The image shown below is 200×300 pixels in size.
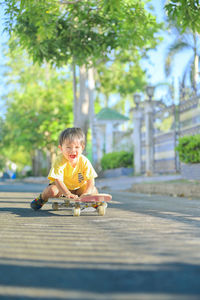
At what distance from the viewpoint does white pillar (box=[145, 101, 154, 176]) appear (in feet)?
56.5

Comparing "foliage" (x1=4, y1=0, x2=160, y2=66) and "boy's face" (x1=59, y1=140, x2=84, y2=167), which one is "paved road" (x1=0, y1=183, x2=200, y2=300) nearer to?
"boy's face" (x1=59, y1=140, x2=84, y2=167)

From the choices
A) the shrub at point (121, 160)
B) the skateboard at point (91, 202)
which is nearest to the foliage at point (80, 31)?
the skateboard at point (91, 202)

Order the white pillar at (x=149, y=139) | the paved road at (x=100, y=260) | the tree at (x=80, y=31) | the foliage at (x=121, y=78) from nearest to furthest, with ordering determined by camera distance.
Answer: the paved road at (x=100, y=260) → the tree at (x=80, y=31) → the white pillar at (x=149, y=139) → the foliage at (x=121, y=78)

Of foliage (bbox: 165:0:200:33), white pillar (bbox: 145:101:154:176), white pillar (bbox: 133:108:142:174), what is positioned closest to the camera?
foliage (bbox: 165:0:200:33)

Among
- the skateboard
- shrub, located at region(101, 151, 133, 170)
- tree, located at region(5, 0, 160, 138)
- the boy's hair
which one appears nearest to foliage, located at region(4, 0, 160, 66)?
tree, located at region(5, 0, 160, 138)

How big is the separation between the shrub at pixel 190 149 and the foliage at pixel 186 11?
16.2ft

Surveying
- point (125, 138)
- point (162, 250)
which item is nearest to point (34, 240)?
point (162, 250)

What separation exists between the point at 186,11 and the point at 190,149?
558 cm

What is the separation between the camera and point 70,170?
5.11 metres

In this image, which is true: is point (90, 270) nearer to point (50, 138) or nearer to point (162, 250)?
point (162, 250)

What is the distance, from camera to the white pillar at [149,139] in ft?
56.5

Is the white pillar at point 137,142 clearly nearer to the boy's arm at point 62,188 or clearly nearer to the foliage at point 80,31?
the foliage at point 80,31

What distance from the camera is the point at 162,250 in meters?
2.69

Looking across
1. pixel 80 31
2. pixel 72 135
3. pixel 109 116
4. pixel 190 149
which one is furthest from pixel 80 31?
pixel 109 116
